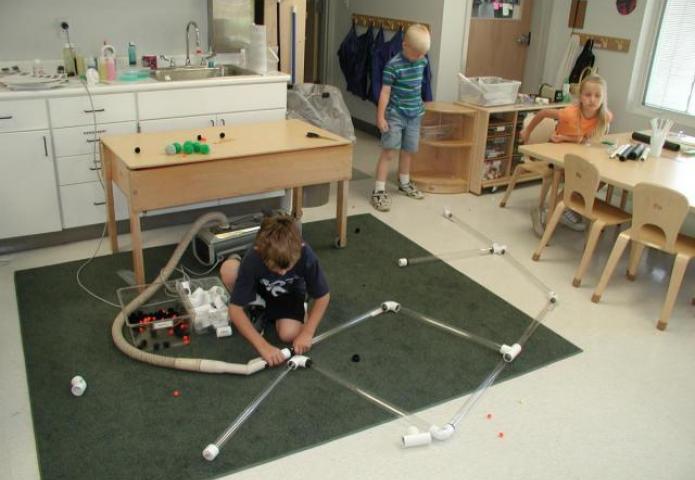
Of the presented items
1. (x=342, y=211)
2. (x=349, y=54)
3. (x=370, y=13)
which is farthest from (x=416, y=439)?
(x=370, y=13)

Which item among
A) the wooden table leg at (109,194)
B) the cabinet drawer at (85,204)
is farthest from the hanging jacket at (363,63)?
the wooden table leg at (109,194)

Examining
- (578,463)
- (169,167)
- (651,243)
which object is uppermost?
(169,167)

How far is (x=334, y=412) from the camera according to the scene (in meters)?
2.30

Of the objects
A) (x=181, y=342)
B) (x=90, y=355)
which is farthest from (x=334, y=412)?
(x=90, y=355)

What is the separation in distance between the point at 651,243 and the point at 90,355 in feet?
8.85

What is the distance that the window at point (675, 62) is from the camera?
15.0 feet

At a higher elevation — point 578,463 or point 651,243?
point 651,243

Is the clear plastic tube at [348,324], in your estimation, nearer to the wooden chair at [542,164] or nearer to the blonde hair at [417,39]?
the wooden chair at [542,164]

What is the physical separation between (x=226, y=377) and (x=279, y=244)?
2.04ft

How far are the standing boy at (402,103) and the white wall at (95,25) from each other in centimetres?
138

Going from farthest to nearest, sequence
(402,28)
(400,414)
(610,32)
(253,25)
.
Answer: (402,28) → (610,32) → (253,25) → (400,414)

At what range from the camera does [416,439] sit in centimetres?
213

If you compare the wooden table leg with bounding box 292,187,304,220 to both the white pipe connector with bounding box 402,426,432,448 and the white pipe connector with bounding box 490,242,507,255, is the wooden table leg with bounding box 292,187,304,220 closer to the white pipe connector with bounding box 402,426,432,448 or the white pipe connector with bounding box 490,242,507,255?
the white pipe connector with bounding box 490,242,507,255

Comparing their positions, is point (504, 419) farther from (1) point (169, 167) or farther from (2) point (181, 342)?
(1) point (169, 167)
